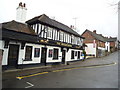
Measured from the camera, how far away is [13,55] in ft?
29.4

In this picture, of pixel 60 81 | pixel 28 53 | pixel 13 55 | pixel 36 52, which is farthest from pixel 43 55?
pixel 60 81

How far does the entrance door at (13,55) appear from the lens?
8664 millimetres

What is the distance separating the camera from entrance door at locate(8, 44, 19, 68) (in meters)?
8.66

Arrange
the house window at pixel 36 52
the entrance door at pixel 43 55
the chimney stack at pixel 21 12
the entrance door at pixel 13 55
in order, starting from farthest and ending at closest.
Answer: the chimney stack at pixel 21 12, the entrance door at pixel 43 55, the house window at pixel 36 52, the entrance door at pixel 13 55

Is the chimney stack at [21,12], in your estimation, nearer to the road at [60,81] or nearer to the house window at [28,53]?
the house window at [28,53]

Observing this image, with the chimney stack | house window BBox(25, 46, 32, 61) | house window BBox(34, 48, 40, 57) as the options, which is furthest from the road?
the chimney stack

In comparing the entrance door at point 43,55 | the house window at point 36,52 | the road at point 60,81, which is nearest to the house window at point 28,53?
the house window at point 36,52

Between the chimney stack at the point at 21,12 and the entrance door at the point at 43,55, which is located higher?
the chimney stack at the point at 21,12

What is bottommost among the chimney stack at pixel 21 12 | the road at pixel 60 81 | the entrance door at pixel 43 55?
the road at pixel 60 81

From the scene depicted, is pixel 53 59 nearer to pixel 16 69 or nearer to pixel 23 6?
pixel 16 69

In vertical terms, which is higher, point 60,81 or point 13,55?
point 13,55

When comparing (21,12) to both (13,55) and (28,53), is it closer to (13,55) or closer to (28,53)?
(28,53)

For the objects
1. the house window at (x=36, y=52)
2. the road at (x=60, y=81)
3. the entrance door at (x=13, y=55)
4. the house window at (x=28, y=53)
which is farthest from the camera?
the house window at (x=36, y=52)

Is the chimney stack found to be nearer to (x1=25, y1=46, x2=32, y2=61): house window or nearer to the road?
(x1=25, y1=46, x2=32, y2=61): house window
